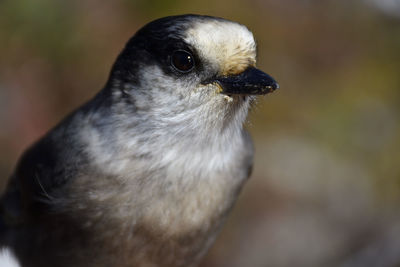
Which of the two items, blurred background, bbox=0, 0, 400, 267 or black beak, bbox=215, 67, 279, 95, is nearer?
black beak, bbox=215, 67, 279, 95

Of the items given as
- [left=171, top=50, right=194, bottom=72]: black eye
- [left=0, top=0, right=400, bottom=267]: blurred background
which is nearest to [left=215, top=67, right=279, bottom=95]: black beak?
[left=171, top=50, right=194, bottom=72]: black eye

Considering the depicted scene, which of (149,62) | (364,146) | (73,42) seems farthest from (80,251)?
(364,146)

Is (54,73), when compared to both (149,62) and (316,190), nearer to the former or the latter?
(316,190)

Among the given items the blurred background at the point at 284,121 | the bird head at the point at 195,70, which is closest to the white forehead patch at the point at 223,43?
the bird head at the point at 195,70

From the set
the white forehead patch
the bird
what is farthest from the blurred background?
the white forehead patch

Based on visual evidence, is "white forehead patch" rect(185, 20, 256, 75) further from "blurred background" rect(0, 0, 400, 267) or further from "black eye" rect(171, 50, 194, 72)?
"blurred background" rect(0, 0, 400, 267)

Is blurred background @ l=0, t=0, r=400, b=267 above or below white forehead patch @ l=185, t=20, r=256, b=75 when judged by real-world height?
below

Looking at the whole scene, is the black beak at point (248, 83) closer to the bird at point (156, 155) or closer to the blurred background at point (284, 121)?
the bird at point (156, 155)


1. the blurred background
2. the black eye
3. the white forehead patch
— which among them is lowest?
the blurred background

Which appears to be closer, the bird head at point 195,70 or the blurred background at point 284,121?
the bird head at point 195,70
